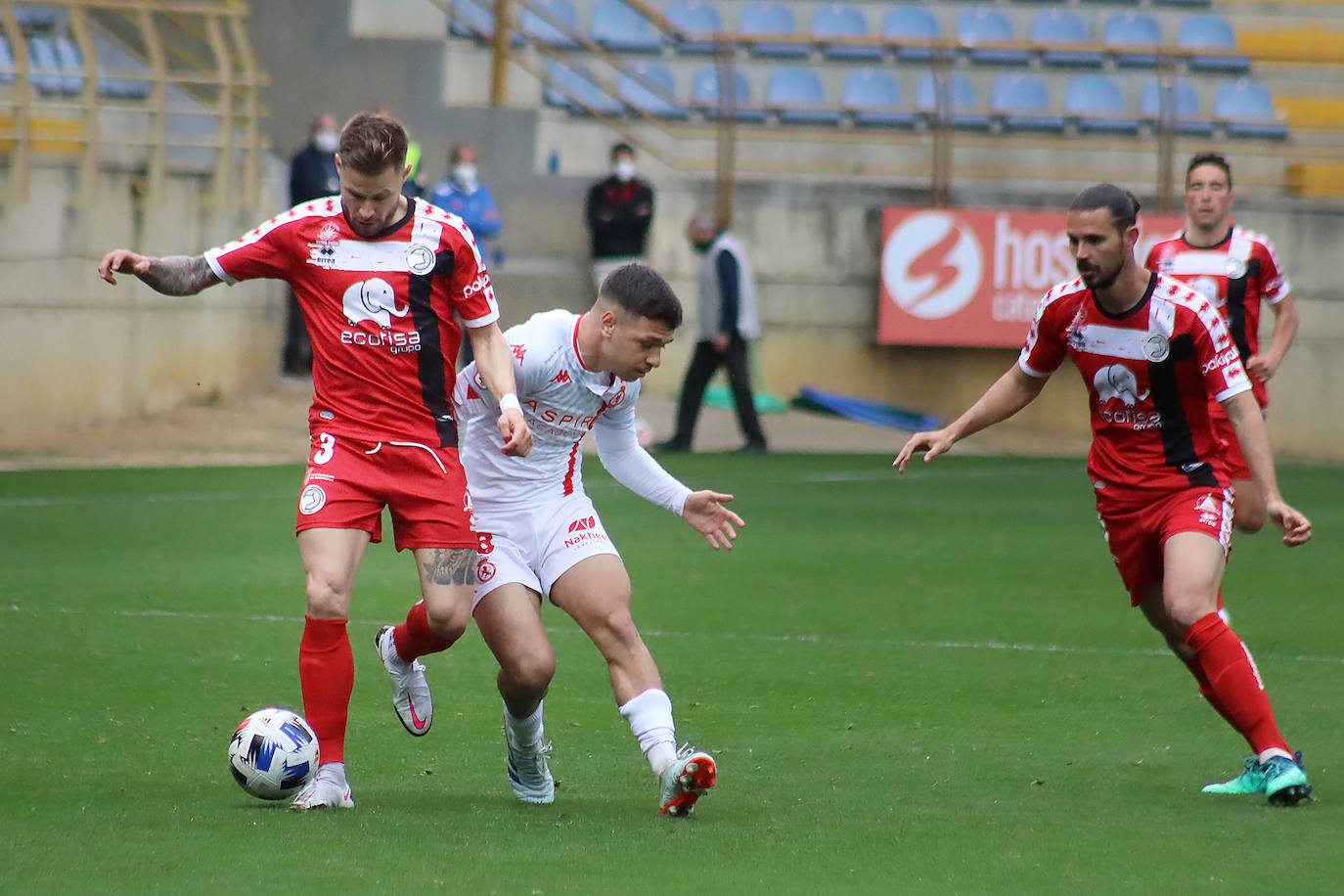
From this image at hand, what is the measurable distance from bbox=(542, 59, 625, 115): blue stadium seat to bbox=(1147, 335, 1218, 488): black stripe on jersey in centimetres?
1617

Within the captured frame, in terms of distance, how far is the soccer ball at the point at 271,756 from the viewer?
5086mm

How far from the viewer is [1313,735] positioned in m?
6.46

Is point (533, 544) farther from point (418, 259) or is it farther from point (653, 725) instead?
point (418, 259)

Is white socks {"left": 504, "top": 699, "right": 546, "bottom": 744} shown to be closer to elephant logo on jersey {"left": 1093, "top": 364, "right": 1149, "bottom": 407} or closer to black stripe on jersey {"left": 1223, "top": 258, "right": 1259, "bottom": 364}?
elephant logo on jersey {"left": 1093, "top": 364, "right": 1149, "bottom": 407}

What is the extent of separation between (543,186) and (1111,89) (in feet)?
22.7

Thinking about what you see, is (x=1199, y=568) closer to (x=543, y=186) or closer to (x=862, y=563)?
(x=862, y=563)

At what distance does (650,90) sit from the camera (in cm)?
2145

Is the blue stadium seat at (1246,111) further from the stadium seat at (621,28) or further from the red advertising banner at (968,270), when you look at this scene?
the stadium seat at (621,28)

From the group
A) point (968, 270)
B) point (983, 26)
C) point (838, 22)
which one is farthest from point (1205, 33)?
point (968, 270)

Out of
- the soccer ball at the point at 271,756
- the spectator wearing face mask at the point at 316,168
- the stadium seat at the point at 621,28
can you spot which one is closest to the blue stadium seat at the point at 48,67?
the spectator wearing face mask at the point at 316,168

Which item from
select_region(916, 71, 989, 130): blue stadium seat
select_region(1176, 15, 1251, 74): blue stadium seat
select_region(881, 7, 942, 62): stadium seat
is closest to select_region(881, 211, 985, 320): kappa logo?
select_region(916, 71, 989, 130): blue stadium seat

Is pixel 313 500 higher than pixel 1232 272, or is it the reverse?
pixel 1232 272

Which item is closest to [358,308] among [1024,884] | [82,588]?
[1024,884]

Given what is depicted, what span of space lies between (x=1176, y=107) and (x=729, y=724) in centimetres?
1568
